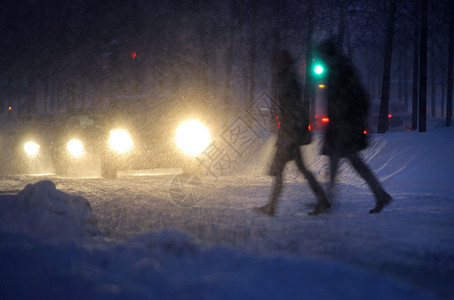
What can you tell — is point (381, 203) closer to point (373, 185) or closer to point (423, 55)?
point (373, 185)

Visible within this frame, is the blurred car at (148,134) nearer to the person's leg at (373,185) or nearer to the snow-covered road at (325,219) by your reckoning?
the snow-covered road at (325,219)

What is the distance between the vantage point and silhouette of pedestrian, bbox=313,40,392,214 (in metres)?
5.38

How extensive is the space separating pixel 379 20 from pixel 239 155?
22.9 ft

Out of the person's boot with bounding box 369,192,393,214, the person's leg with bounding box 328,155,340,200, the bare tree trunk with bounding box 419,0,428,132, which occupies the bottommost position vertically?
the person's boot with bounding box 369,192,393,214

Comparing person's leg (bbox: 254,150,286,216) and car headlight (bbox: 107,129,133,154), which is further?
car headlight (bbox: 107,129,133,154)

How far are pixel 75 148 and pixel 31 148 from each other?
3041 millimetres

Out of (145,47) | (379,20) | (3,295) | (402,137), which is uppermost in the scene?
(145,47)

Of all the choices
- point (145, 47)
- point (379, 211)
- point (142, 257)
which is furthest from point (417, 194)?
point (145, 47)

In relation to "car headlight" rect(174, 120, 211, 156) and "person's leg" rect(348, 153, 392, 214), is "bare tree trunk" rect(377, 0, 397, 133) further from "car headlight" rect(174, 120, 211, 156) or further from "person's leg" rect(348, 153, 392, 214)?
"person's leg" rect(348, 153, 392, 214)

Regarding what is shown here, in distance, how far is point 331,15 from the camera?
14156 mm

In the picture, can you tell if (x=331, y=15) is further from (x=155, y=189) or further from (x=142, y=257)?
(x=142, y=257)

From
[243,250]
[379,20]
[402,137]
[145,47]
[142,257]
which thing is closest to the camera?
[142,257]

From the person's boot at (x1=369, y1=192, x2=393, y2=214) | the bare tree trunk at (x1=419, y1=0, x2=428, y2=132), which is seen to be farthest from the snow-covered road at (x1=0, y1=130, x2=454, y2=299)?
the bare tree trunk at (x1=419, y1=0, x2=428, y2=132)

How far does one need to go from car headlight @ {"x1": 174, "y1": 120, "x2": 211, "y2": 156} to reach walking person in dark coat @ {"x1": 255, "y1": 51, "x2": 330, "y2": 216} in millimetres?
3744
